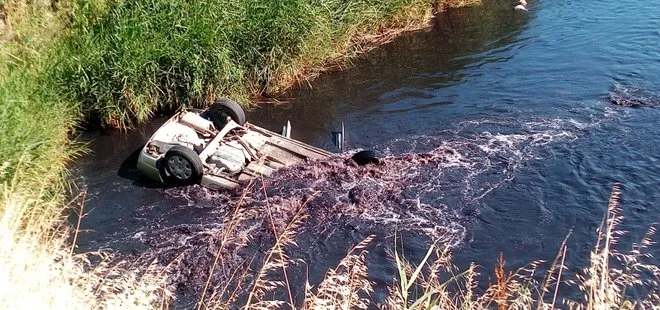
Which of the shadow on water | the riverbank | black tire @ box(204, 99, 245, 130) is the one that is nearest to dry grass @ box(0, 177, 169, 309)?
the riverbank

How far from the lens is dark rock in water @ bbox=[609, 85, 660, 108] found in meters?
12.6

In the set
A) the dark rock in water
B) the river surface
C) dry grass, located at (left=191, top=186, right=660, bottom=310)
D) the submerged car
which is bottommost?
the dark rock in water

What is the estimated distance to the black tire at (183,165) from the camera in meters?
10.2

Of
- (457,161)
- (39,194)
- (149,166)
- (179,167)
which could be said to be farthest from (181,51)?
(39,194)

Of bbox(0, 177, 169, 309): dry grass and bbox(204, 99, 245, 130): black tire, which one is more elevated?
bbox(0, 177, 169, 309): dry grass

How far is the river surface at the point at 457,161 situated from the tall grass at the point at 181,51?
64 centimetres

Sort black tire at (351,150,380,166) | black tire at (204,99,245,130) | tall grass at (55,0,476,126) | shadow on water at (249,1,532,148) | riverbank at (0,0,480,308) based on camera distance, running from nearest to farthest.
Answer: black tire at (351,150,380,166) < riverbank at (0,0,480,308) < black tire at (204,99,245,130) < tall grass at (55,0,476,126) < shadow on water at (249,1,532,148)

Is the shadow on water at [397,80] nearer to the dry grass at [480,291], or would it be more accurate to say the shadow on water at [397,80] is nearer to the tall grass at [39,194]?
the tall grass at [39,194]

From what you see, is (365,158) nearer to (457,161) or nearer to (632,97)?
(457,161)

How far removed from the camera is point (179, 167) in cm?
1038

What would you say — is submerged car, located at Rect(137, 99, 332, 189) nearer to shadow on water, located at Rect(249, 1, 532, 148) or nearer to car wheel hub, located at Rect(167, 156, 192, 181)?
car wheel hub, located at Rect(167, 156, 192, 181)

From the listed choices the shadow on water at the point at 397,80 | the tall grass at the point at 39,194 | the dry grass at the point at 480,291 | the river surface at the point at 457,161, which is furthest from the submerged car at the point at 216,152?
the dry grass at the point at 480,291

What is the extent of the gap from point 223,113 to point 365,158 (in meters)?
2.85

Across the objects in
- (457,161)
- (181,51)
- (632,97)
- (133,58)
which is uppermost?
(133,58)
